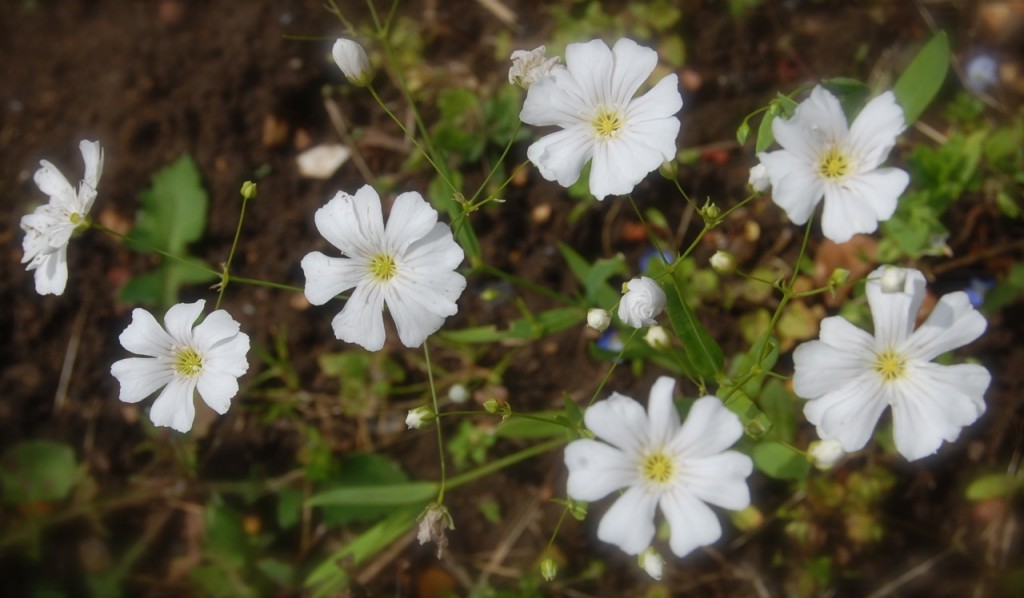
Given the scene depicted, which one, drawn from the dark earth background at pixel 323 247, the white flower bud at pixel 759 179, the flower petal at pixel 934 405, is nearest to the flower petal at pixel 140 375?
the dark earth background at pixel 323 247

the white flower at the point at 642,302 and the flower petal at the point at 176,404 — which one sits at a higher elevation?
the white flower at the point at 642,302

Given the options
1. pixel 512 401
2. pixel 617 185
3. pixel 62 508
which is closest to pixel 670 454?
pixel 617 185

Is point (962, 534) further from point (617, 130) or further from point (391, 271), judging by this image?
point (391, 271)

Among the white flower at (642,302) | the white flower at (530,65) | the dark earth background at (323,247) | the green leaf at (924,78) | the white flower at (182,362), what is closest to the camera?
the white flower at (642,302)

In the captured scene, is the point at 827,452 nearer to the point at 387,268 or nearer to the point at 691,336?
the point at 691,336

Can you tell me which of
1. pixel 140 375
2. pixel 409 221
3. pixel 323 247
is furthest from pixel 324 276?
pixel 323 247

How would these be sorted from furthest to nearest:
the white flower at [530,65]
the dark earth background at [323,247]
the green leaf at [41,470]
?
the green leaf at [41,470]
the dark earth background at [323,247]
the white flower at [530,65]

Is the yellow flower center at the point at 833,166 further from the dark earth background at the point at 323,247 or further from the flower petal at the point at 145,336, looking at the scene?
the flower petal at the point at 145,336

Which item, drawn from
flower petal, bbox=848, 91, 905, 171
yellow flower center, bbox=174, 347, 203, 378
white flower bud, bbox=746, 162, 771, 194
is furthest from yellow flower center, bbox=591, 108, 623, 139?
yellow flower center, bbox=174, 347, 203, 378
